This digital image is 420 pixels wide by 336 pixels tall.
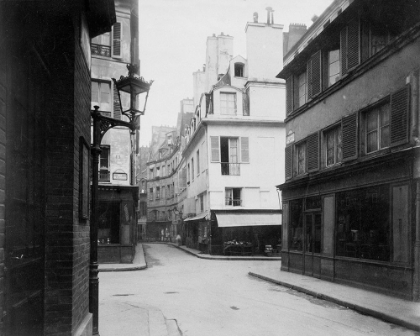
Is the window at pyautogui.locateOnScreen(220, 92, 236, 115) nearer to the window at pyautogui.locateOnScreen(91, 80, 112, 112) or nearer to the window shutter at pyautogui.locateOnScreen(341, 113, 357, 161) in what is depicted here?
the window at pyautogui.locateOnScreen(91, 80, 112, 112)

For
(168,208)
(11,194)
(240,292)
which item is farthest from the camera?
(168,208)

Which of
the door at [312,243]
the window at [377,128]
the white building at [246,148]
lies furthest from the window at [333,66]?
the white building at [246,148]

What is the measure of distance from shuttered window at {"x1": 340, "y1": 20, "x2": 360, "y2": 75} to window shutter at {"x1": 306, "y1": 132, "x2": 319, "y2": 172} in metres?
2.71

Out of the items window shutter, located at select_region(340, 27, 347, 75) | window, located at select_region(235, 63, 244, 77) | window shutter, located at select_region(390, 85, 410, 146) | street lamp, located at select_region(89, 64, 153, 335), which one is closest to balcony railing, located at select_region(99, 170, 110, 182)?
window shutter, located at select_region(340, 27, 347, 75)

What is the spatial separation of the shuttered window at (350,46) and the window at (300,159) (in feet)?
13.0

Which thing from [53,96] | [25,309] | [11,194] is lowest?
[25,309]

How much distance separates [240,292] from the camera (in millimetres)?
11938

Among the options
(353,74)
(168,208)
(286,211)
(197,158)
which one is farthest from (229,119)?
(168,208)

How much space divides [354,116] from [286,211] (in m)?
5.95

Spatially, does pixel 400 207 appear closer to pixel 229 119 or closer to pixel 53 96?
pixel 53 96

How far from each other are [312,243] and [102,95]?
11.6 meters

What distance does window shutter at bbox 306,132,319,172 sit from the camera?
1500cm

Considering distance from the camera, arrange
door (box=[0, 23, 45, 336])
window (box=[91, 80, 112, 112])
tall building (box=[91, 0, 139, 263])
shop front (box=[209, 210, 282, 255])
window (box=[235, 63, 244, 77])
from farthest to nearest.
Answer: window (box=[235, 63, 244, 77])
shop front (box=[209, 210, 282, 255])
tall building (box=[91, 0, 139, 263])
window (box=[91, 80, 112, 112])
door (box=[0, 23, 45, 336])

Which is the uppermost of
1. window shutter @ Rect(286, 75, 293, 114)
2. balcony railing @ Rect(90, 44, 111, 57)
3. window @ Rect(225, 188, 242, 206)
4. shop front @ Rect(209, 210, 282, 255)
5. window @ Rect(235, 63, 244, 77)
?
window @ Rect(235, 63, 244, 77)
